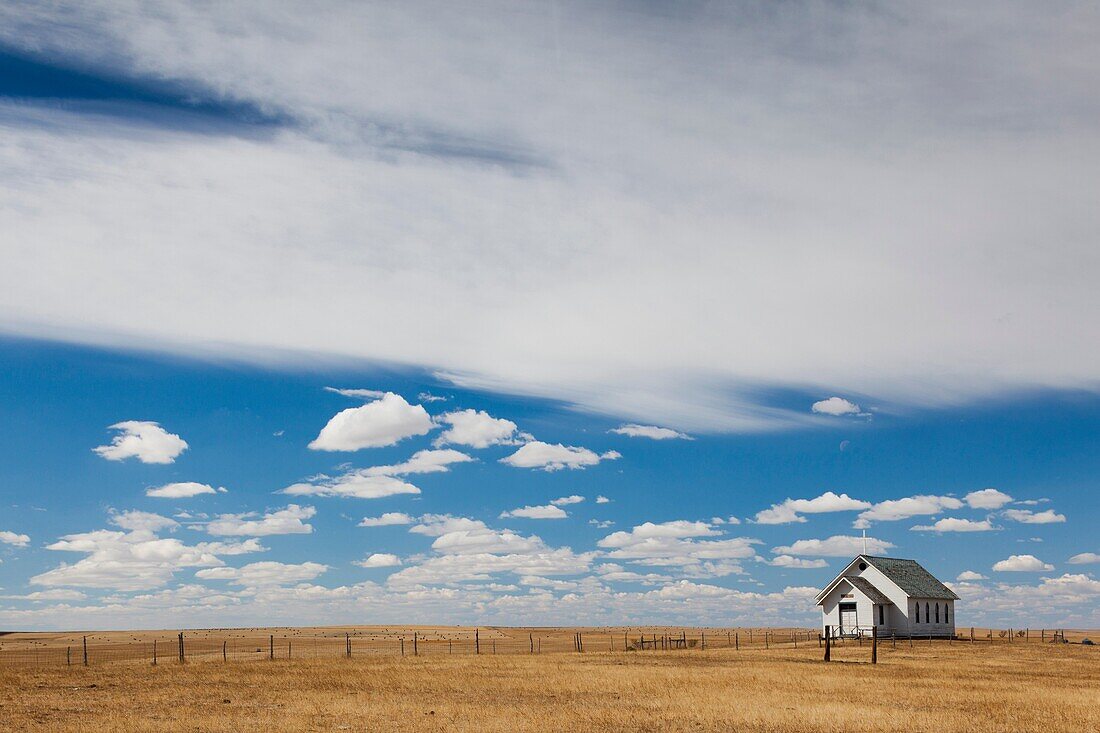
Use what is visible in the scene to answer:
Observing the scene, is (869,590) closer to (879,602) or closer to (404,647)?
(879,602)

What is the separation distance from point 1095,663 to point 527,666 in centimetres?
3418

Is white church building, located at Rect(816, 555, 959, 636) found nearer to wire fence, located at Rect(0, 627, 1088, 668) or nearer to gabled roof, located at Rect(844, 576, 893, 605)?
gabled roof, located at Rect(844, 576, 893, 605)

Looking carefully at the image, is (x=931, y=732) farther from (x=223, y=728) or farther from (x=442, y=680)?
(x=442, y=680)

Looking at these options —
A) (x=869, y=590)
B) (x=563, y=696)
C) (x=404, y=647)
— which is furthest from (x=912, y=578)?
(x=563, y=696)

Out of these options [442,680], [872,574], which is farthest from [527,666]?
[872,574]

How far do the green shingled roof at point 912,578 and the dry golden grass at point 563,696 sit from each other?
92.8 ft

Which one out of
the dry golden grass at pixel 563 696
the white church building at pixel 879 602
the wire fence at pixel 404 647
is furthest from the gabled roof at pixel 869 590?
the dry golden grass at pixel 563 696

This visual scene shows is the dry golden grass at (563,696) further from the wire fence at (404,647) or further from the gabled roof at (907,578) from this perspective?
the gabled roof at (907,578)

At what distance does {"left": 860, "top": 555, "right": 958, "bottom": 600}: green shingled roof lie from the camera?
8612cm

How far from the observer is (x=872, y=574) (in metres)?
86.3

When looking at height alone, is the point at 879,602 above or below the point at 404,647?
above

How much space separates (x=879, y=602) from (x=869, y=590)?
1.29m

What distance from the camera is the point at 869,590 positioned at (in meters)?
83.7

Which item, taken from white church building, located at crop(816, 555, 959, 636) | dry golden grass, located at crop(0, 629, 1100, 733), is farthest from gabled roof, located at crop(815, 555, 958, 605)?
dry golden grass, located at crop(0, 629, 1100, 733)
